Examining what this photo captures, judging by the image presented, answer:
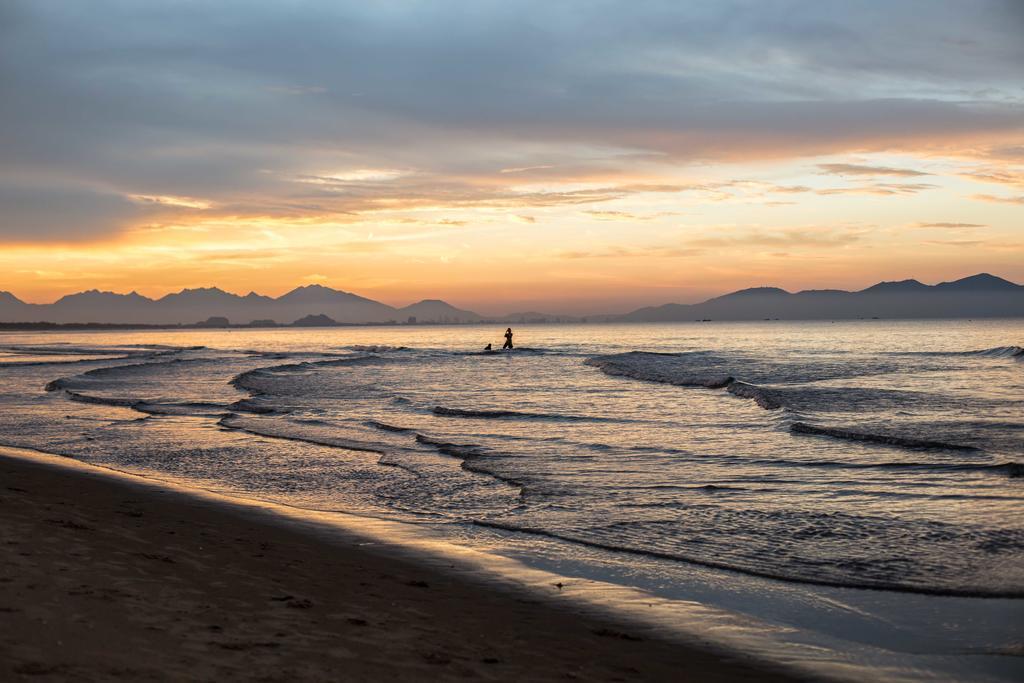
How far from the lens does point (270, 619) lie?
21.2 ft

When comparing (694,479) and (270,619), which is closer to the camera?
(270,619)

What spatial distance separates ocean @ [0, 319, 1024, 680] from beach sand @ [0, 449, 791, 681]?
1.42 meters

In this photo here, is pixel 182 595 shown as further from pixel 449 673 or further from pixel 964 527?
pixel 964 527

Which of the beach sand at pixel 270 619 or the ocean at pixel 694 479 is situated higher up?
the beach sand at pixel 270 619

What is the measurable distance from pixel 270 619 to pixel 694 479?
9.20m

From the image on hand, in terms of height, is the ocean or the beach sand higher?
the beach sand

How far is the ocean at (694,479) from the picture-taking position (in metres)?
7.81

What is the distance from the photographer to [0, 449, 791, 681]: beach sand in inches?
210

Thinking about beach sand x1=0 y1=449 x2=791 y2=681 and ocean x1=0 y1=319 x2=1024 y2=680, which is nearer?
beach sand x1=0 y1=449 x2=791 y2=681

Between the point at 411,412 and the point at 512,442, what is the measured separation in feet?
26.1

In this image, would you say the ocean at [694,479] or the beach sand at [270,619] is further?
the ocean at [694,479]

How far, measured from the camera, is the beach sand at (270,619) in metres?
5.33

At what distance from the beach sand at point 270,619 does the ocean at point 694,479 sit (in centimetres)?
142

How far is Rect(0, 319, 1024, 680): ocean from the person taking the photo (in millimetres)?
7812
